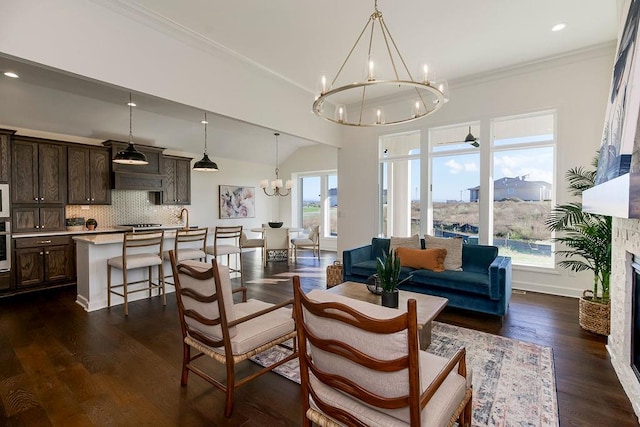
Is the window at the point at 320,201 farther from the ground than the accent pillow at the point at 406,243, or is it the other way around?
the window at the point at 320,201

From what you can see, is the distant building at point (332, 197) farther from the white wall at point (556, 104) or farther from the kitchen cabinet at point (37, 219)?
the kitchen cabinet at point (37, 219)

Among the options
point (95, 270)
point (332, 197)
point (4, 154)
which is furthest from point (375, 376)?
point (332, 197)

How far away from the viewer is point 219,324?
1941 millimetres

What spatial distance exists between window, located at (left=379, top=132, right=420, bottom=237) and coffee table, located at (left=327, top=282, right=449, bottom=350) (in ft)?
9.74

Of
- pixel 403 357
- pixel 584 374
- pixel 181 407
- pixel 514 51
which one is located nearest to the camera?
pixel 403 357

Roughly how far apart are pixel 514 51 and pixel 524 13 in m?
0.97

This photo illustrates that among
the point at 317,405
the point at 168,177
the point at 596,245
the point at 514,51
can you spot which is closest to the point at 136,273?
the point at 168,177

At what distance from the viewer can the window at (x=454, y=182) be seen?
518 centimetres

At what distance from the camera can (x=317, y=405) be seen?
145 cm

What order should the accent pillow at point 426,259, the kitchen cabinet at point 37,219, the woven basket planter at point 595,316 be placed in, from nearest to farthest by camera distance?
the woven basket planter at point 595,316 < the accent pillow at point 426,259 < the kitchen cabinet at point 37,219

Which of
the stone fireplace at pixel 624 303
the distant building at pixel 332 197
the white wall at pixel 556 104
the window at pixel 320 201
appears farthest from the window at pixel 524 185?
the distant building at pixel 332 197

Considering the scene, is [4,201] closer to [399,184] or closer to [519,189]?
[399,184]

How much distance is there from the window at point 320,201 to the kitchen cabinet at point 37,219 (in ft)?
19.7

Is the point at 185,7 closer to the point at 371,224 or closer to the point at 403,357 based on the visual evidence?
the point at 403,357
